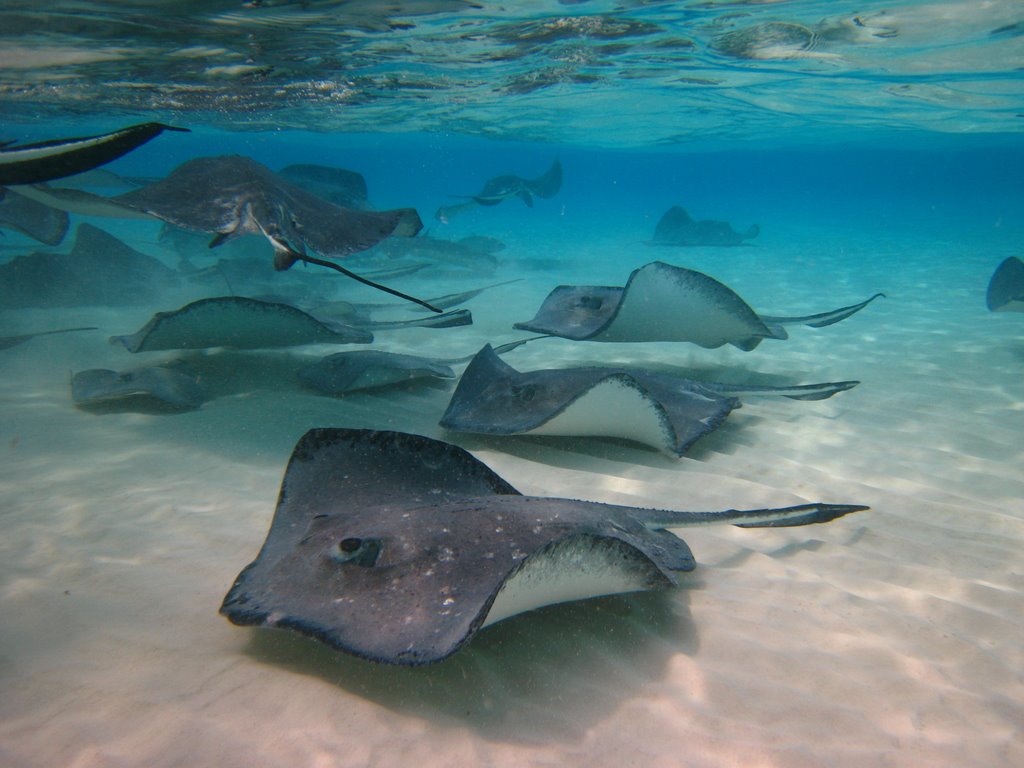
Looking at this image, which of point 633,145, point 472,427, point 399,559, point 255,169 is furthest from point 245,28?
point 633,145

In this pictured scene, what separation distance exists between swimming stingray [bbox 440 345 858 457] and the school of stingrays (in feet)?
0.06

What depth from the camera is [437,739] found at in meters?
1.93

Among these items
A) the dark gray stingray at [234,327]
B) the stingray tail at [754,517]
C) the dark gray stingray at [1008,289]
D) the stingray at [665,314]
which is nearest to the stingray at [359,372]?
the dark gray stingray at [234,327]

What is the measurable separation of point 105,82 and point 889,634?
19538mm

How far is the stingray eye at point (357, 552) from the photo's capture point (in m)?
2.21

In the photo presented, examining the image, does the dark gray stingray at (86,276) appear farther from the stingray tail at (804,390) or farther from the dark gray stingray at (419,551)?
the stingray tail at (804,390)

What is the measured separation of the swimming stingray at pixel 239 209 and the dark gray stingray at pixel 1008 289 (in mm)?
8964

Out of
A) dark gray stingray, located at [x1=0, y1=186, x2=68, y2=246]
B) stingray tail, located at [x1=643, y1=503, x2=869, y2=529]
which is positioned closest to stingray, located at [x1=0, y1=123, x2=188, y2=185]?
stingray tail, located at [x1=643, y1=503, x2=869, y2=529]

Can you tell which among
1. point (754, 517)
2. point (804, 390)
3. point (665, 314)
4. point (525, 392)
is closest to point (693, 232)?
point (665, 314)

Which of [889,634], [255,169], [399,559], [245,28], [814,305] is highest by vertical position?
[245,28]

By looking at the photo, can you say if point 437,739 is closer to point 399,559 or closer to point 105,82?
point 399,559

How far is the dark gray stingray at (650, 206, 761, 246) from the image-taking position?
20578mm

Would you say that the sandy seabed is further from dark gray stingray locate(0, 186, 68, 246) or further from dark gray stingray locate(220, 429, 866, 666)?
dark gray stingray locate(0, 186, 68, 246)

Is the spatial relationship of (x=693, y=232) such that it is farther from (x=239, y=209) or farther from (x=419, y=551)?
(x=419, y=551)
